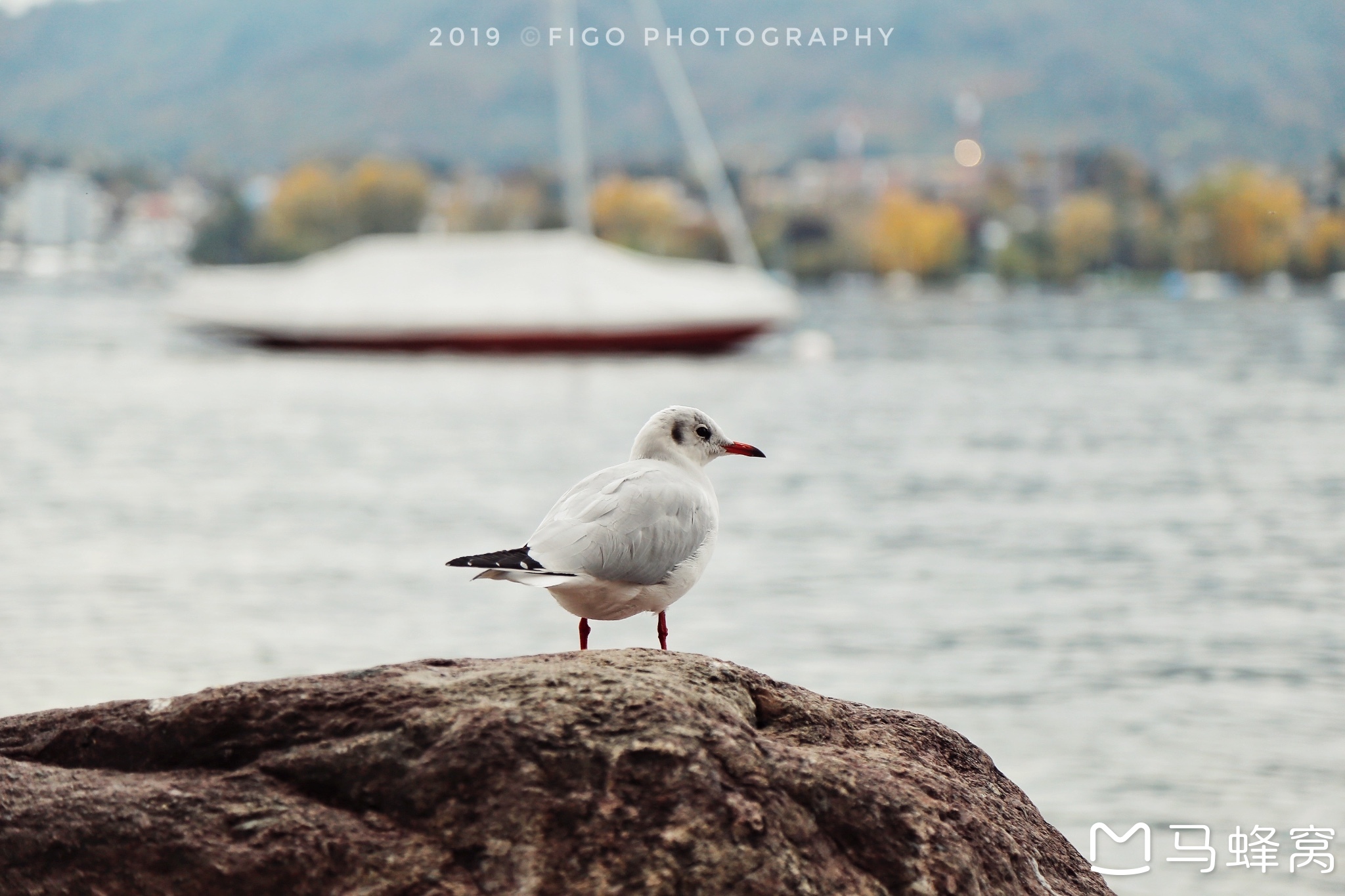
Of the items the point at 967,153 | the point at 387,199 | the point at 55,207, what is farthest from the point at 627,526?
the point at 967,153

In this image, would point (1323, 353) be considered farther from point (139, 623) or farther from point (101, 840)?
point (101, 840)

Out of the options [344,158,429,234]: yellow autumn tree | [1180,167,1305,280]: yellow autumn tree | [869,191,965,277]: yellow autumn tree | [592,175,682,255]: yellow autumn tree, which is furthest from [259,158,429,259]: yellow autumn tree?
[869,191,965,277]: yellow autumn tree

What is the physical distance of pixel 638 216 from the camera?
261 feet

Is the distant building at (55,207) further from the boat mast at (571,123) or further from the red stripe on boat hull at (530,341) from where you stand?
the boat mast at (571,123)

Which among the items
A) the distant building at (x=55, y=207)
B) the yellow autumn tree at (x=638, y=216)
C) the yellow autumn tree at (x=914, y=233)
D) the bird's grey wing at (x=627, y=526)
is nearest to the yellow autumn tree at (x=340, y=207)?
the distant building at (x=55, y=207)

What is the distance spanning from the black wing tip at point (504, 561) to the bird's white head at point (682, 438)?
45 cm

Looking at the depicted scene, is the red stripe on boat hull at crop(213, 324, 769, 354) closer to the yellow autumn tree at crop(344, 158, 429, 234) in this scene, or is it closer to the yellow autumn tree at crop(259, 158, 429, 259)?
the yellow autumn tree at crop(344, 158, 429, 234)

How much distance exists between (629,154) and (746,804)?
93.9 meters

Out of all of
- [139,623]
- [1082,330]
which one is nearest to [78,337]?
[1082,330]

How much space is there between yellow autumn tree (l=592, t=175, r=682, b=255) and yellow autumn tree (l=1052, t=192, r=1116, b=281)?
28.0 meters

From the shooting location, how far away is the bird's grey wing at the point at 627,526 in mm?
3830

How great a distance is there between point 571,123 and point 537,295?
4.57m

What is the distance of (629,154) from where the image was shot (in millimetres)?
95375

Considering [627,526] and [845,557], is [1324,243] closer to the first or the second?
[845,557]
